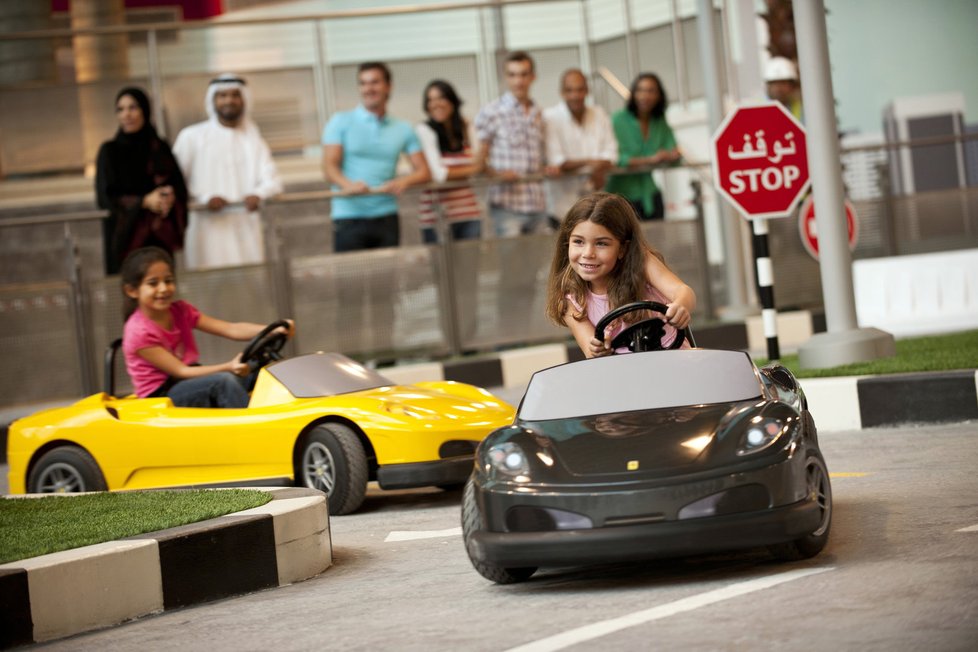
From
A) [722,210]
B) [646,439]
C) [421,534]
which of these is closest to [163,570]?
[421,534]

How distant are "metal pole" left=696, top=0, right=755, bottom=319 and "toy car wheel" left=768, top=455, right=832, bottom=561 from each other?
10571 mm

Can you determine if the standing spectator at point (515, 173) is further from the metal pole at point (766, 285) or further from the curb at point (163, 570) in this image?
the curb at point (163, 570)

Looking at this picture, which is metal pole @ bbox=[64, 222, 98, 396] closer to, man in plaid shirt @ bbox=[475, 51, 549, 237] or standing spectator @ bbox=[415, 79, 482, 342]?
standing spectator @ bbox=[415, 79, 482, 342]

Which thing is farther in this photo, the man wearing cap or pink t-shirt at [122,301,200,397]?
the man wearing cap

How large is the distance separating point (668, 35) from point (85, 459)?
11.0 meters

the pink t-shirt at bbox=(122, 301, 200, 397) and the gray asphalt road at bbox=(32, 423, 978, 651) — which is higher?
the pink t-shirt at bbox=(122, 301, 200, 397)

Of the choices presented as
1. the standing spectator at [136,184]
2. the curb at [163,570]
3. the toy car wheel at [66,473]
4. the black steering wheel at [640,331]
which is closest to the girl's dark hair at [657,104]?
the standing spectator at [136,184]

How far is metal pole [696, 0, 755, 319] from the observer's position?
51.5 ft

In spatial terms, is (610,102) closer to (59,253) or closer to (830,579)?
(59,253)

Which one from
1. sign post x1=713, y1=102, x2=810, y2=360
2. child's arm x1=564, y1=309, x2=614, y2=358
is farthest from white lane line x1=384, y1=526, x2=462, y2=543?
sign post x1=713, y1=102, x2=810, y2=360

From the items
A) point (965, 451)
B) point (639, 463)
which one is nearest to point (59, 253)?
point (965, 451)

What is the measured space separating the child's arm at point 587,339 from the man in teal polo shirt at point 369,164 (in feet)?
21.6

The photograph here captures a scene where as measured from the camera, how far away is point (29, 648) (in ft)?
16.2

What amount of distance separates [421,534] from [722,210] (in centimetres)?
979
